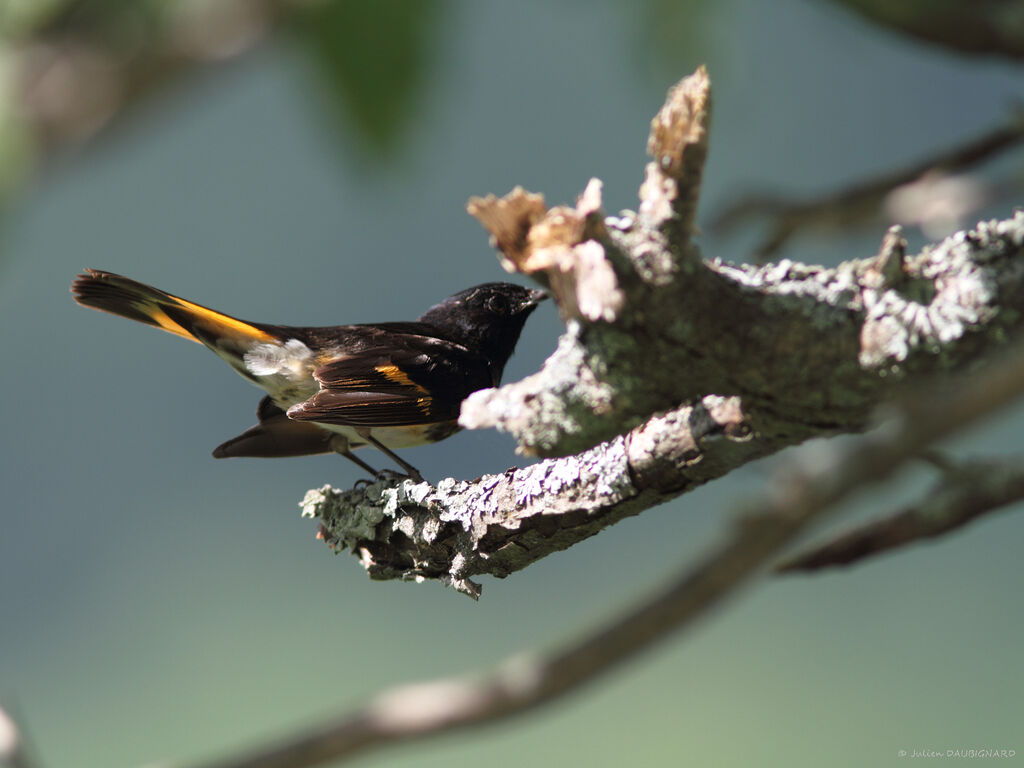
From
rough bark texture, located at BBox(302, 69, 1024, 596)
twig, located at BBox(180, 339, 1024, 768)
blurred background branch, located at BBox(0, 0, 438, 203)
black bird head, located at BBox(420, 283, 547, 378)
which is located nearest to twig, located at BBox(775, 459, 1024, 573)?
rough bark texture, located at BBox(302, 69, 1024, 596)

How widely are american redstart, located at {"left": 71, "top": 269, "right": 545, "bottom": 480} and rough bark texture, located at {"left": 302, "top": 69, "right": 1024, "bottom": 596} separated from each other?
1.23 metres

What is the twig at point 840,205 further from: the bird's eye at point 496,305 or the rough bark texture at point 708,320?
the bird's eye at point 496,305

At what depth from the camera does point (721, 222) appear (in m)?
2.06

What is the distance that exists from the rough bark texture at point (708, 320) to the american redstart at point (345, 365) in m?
1.23

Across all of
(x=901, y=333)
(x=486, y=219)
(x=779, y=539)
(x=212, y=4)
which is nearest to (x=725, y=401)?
(x=901, y=333)

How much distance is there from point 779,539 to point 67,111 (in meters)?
1.21

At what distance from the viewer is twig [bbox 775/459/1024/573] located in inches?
39.5

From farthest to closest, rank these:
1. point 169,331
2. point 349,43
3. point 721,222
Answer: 1. point 169,331
2. point 721,222
3. point 349,43

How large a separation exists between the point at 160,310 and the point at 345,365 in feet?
1.72

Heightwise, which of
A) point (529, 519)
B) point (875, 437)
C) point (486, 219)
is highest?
point (486, 219)

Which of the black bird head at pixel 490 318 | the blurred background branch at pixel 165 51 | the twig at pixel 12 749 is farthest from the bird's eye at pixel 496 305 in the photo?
the twig at pixel 12 749

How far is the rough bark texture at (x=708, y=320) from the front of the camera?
1.11 meters

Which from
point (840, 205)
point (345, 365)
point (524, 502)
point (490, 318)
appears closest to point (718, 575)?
point (524, 502)

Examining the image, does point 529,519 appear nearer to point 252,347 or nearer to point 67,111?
point 67,111
